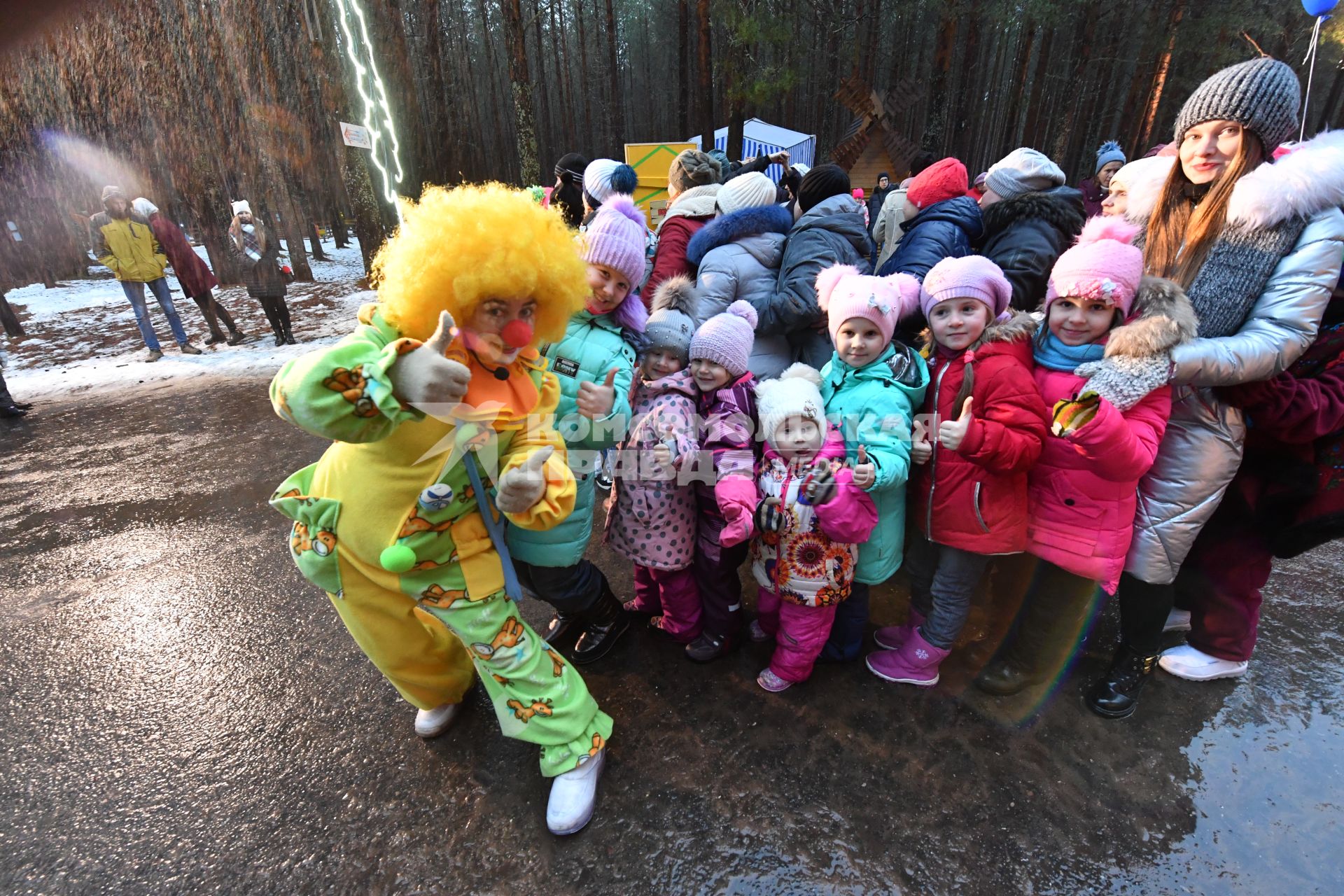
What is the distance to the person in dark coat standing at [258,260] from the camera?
720 cm

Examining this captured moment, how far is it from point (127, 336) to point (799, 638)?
36.0 feet

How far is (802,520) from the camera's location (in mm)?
2029

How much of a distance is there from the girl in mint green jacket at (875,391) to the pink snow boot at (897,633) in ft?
1.01

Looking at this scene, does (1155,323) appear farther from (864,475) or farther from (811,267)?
(811,267)

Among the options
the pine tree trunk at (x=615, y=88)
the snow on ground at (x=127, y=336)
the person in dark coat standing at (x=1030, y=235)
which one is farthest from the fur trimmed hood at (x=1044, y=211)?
the pine tree trunk at (x=615, y=88)

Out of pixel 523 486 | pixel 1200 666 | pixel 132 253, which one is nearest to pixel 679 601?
pixel 523 486

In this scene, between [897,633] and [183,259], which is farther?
[183,259]

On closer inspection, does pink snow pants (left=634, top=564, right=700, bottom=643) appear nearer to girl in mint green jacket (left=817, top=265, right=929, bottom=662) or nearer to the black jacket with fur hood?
girl in mint green jacket (left=817, top=265, right=929, bottom=662)

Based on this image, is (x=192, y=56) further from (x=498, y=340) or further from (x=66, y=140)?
(x=498, y=340)

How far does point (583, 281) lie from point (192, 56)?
9716 mm

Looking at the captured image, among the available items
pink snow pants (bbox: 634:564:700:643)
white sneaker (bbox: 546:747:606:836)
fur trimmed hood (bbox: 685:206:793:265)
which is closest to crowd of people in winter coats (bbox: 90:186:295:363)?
fur trimmed hood (bbox: 685:206:793:265)

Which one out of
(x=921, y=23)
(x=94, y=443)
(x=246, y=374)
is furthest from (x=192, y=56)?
(x=921, y=23)

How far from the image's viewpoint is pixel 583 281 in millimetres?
1701

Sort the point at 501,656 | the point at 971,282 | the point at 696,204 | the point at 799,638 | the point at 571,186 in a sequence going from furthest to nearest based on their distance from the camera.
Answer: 1. the point at 571,186
2. the point at 696,204
3. the point at 799,638
4. the point at 971,282
5. the point at 501,656
